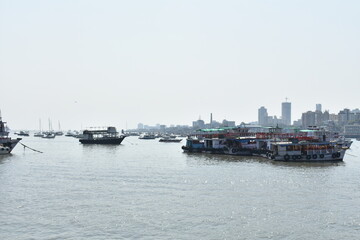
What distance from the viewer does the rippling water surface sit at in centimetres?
3462

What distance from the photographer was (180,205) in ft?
144

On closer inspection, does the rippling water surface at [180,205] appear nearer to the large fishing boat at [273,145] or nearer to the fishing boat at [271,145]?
the fishing boat at [271,145]

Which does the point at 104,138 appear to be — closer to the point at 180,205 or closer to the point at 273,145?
the point at 273,145

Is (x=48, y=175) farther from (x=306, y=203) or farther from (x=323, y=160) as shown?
(x=323, y=160)

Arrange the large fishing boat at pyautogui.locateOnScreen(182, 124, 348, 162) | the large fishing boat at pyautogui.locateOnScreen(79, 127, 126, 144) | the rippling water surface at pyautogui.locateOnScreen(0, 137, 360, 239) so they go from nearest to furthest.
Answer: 1. the rippling water surface at pyautogui.locateOnScreen(0, 137, 360, 239)
2. the large fishing boat at pyautogui.locateOnScreen(182, 124, 348, 162)
3. the large fishing boat at pyautogui.locateOnScreen(79, 127, 126, 144)

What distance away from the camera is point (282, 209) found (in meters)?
42.0

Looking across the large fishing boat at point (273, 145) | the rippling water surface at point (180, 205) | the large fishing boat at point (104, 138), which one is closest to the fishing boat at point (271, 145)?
the large fishing boat at point (273, 145)

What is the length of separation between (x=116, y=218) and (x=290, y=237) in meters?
15.2

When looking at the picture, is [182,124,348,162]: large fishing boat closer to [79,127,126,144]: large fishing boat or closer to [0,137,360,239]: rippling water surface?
[0,137,360,239]: rippling water surface

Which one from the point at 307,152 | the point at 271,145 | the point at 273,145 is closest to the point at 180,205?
the point at 307,152

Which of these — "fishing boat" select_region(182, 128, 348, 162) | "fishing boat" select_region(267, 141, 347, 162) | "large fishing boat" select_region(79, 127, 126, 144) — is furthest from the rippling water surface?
"large fishing boat" select_region(79, 127, 126, 144)

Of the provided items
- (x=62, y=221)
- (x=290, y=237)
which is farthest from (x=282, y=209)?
(x=62, y=221)

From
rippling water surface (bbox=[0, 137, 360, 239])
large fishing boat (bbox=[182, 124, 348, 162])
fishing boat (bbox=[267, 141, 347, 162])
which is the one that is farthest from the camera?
large fishing boat (bbox=[182, 124, 348, 162])

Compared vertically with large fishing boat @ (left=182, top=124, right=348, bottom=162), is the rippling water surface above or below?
below
